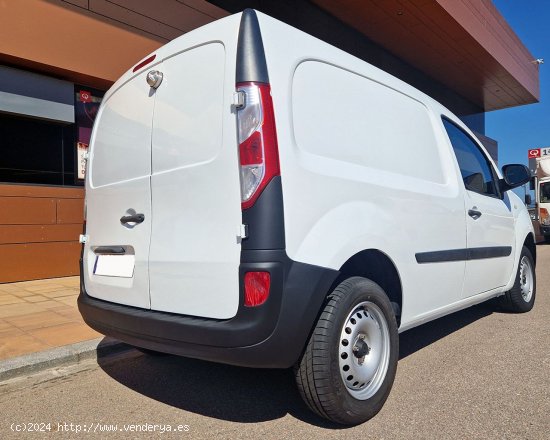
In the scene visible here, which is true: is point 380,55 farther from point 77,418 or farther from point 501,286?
point 77,418

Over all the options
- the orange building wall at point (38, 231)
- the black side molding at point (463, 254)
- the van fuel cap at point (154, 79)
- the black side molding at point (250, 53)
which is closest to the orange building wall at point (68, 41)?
the orange building wall at point (38, 231)

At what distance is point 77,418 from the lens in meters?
2.57

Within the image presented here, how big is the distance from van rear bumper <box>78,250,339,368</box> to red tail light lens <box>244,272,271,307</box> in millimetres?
20

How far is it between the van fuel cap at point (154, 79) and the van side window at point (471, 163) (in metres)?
2.23

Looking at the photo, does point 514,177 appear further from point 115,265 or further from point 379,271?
point 115,265

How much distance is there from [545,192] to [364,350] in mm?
16077

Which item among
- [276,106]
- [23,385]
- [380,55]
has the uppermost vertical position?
[380,55]

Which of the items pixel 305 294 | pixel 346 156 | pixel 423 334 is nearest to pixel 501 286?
pixel 423 334

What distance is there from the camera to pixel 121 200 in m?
2.71

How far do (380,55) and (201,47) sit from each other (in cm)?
1200

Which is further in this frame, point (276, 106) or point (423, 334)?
point (423, 334)

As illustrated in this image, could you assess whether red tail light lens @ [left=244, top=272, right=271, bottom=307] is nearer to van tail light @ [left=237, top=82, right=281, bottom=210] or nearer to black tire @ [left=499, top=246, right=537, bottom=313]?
van tail light @ [left=237, top=82, right=281, bottom=210]

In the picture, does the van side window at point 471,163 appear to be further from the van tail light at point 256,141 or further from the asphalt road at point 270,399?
the van tail light at point 256,141

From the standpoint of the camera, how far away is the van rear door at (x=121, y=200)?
2535 millimetres
